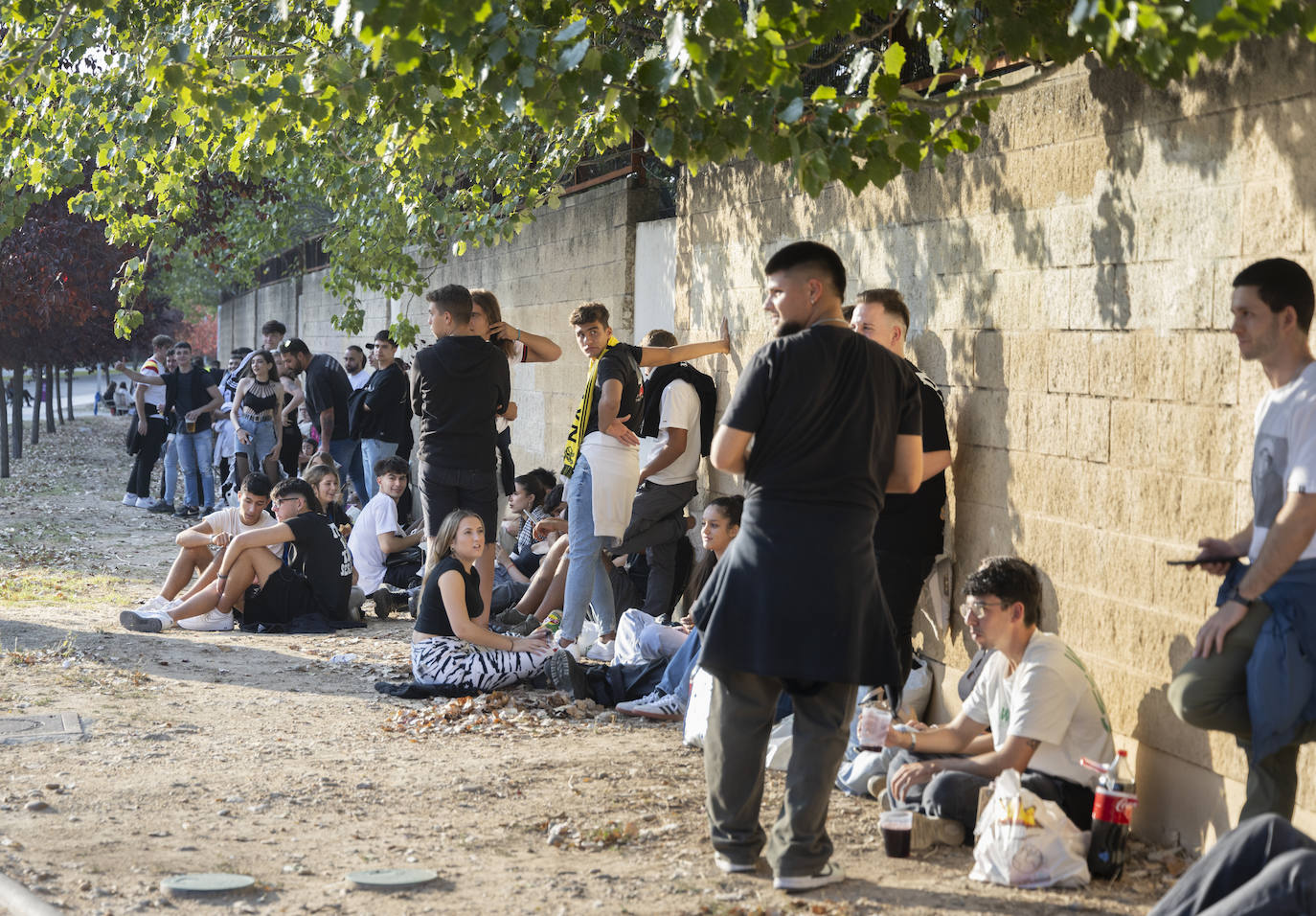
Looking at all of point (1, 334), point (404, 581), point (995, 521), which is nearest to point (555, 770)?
point (995, 521)

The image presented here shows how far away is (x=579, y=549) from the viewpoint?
26.6ft

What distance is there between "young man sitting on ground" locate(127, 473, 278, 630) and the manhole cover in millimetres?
2656

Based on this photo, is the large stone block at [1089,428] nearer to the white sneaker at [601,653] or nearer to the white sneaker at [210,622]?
the white sneaker at [601,653]

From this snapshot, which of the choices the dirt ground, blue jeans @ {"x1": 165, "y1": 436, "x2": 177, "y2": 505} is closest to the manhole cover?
the dirt ground

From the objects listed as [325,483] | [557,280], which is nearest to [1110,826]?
[325,483]

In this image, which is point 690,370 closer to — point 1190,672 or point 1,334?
point 1190,672

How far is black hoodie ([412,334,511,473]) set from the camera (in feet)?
26.8

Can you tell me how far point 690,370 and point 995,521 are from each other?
266 cm

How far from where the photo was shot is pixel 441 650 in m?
7.39

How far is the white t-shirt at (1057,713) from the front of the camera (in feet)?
16.0

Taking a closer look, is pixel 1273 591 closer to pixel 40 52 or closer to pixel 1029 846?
pixel 1029 846

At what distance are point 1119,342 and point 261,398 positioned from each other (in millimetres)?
11025

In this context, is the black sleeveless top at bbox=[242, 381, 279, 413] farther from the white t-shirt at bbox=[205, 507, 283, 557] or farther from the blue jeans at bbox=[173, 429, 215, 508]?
the white t-shirt at bbox=[205, 507, 283, 557]

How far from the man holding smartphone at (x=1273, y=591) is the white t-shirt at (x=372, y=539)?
6985 millimetres
